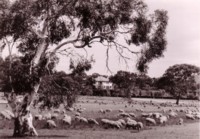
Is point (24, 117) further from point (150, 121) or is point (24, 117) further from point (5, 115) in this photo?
point (150, 121)

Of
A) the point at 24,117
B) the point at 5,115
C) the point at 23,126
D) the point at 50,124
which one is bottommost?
the point at 50,124

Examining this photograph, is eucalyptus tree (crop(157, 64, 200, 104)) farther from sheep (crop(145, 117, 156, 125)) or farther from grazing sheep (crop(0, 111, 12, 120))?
grazing sheep (crop(0, 111, 12, 120))

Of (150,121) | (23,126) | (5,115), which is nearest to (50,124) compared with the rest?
(5,115)

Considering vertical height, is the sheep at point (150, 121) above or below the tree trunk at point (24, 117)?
below

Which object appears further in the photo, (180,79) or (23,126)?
(180,79)

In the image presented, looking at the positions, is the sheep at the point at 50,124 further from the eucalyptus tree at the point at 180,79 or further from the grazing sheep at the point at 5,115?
the eucalyptus tree at the point at 180,79

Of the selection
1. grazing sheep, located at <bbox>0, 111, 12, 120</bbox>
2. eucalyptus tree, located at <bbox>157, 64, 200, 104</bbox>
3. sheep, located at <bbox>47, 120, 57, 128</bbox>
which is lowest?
sheep, located at <bbox>47, 120, 57, 128</bbox>

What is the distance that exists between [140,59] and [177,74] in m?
53.3

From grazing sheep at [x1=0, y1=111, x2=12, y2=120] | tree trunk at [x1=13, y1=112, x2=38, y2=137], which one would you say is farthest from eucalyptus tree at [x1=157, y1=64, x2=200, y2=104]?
tree trunk at [x1=13, y1=112, x2=38, y2=137]

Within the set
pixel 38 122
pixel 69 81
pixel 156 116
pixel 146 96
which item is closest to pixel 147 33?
pixel 69 81

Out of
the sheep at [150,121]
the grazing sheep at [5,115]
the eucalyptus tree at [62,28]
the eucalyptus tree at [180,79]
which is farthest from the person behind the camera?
Result: the eucalyptus tree at [180,79]

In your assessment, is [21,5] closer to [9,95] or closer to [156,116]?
[9,95]

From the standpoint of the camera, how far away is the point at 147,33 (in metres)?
20.8

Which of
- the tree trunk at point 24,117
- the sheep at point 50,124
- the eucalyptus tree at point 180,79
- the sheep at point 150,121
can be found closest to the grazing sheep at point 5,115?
the sheep at point 50,124
